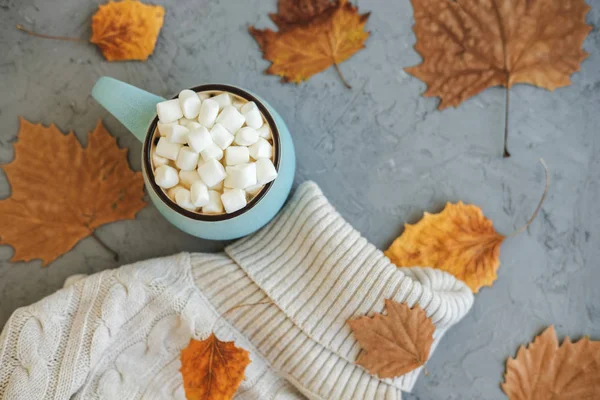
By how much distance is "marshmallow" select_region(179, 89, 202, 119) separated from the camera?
2.23ft

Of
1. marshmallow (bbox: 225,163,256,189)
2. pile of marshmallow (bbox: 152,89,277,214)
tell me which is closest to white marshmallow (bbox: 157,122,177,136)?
pile of marshmallow (bbox: 152,89,277,214)

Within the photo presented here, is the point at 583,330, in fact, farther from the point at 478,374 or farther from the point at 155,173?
the point at 155,173

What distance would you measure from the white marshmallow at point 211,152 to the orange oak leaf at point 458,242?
0.38 metres

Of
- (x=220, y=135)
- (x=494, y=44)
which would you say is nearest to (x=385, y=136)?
(x=494, y=44)

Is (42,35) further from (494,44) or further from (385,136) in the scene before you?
(494,44)

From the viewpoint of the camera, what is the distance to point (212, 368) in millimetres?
784

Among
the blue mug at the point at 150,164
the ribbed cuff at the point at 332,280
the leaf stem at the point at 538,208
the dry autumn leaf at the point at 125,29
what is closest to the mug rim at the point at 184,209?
the blue mug at the point at 150,164

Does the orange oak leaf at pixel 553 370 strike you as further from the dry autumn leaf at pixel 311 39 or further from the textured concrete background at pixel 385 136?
the dry autumn leaf at pixel 311 39

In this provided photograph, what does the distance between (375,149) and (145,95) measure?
0.42 meters

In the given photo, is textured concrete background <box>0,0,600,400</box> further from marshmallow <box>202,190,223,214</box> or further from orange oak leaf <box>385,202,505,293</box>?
marshmallow <box>202,190,223,214</box>

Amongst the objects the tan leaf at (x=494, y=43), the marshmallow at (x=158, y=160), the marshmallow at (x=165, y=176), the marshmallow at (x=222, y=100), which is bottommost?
the marshmallow at (x=165, y=176)

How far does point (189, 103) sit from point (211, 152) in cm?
8

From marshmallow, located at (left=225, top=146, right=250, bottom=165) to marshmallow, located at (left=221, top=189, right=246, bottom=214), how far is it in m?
0.04

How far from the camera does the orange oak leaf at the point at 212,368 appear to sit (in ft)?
2.55
